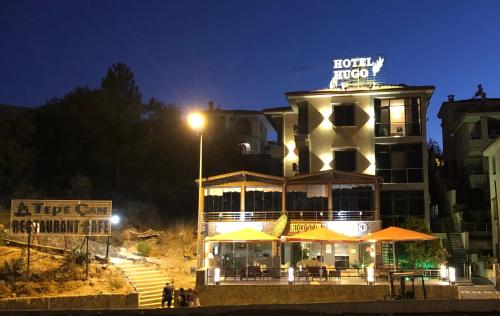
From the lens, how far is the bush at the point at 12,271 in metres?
29.8

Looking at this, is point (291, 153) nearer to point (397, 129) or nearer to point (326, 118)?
point (326, 118)

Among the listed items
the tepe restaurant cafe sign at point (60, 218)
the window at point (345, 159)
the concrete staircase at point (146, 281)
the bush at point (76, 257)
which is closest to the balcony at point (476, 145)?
the window at point (345, 159)

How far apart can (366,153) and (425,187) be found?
16.4 feet

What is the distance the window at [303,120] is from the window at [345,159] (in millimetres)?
3035

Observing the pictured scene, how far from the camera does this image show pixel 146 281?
107ft

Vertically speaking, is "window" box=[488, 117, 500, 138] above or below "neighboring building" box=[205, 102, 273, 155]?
below

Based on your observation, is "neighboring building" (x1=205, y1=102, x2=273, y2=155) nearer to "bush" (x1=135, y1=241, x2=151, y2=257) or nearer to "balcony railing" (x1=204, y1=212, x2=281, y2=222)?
"balcony railing" (x1=204, y1=212, x2=281, y2=222)

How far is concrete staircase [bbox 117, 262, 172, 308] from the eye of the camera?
30203 mm

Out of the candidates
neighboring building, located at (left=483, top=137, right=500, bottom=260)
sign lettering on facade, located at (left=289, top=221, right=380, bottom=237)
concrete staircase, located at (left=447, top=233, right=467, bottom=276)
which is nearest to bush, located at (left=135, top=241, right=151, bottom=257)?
sign lettering on facade, located at (left=289, top=221, right=380, bottom=237)

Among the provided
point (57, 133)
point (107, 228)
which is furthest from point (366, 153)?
point (57, 133)

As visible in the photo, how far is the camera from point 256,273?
3181cm

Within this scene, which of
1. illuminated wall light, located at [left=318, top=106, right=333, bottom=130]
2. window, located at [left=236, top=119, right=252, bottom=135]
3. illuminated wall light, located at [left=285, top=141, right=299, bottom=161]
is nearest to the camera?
illuminated wall light, located at [left=318, top=106, right=333, bottom=130]

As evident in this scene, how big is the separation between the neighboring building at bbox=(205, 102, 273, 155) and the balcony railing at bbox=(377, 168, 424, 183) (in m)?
23.6

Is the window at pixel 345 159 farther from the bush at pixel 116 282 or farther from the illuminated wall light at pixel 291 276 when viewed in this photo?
the bush at pixel 116 282
